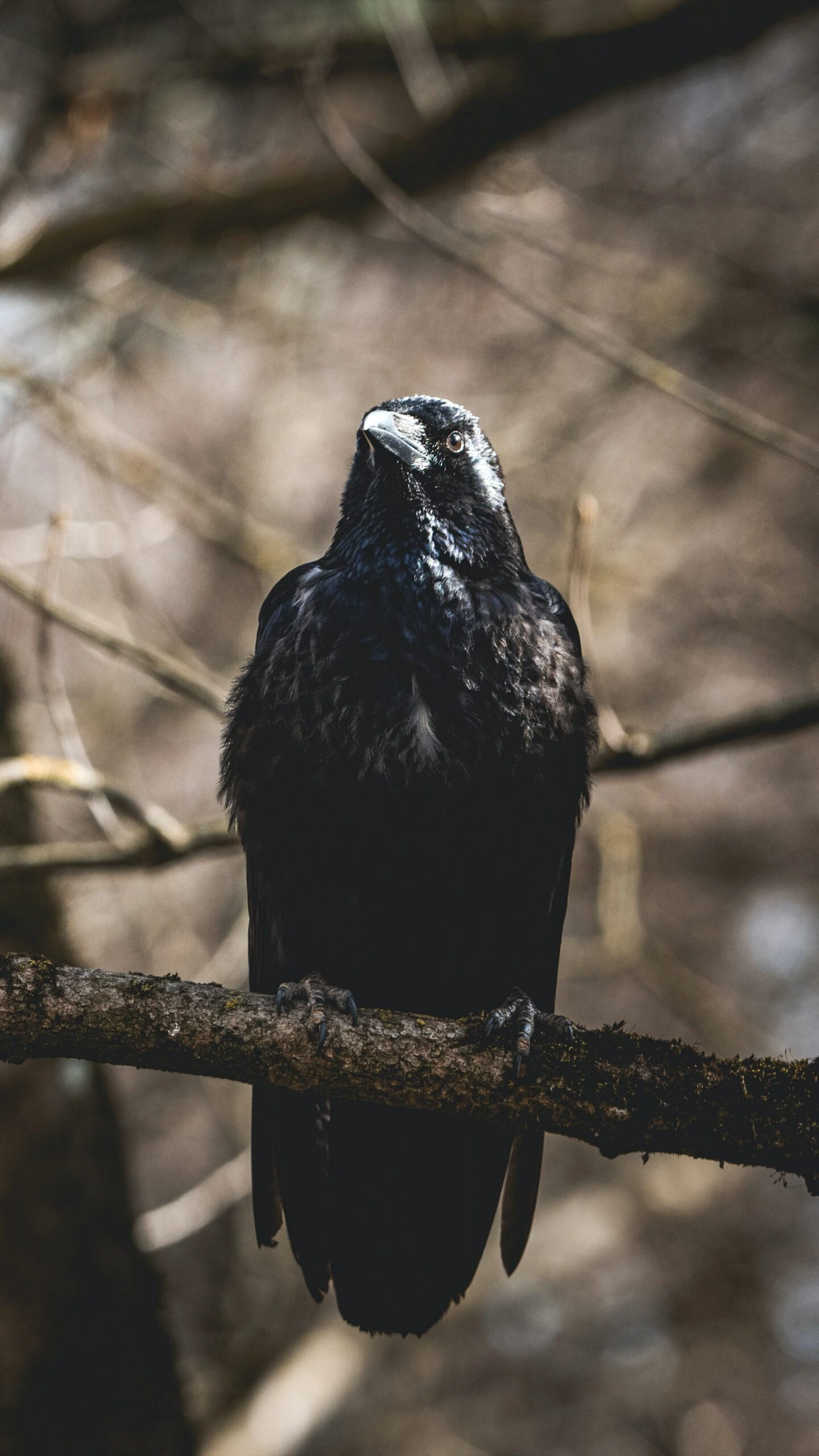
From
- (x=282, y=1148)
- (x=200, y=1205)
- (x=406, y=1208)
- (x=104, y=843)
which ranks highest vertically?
(x=104, y=843)

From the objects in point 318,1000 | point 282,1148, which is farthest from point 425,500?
point 282,1148

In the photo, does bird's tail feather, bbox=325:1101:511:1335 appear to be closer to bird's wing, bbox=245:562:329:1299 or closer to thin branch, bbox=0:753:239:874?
bird's wing, bbox=245:562:329:1299

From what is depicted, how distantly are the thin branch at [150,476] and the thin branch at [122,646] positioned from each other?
38.6 inches

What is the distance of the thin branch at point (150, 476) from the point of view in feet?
14.7

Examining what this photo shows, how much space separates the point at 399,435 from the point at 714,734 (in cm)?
130

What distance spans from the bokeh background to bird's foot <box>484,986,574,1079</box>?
239 cm

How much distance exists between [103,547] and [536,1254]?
14.7ft

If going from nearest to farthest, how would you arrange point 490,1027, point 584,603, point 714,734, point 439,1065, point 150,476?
point 439,1065 < point 490,1027 < point 714,734 < point 584,603 < point 150,476

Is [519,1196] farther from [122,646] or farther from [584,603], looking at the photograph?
[122,646]

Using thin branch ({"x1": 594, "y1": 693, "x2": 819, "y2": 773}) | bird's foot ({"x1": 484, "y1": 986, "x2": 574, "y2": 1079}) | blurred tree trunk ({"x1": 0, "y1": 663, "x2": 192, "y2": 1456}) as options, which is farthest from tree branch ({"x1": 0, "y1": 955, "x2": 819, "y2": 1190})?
blurred tree trunk ({"x1": 0, "y1": 663, "x2": 192, "y2": 1456})

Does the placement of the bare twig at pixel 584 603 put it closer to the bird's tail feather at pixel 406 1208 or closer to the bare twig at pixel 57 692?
the bird's tail feather at pixel 406 1208

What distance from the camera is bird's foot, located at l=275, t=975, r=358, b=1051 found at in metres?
2.20

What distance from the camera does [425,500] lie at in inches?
127

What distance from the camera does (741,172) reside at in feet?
21.8
